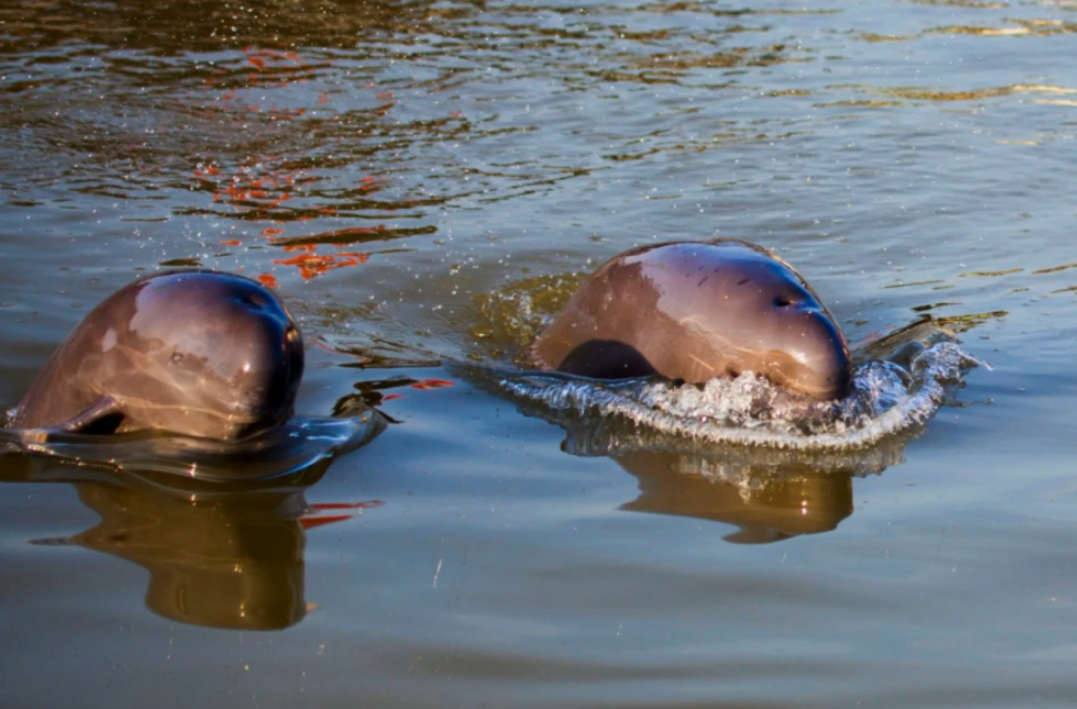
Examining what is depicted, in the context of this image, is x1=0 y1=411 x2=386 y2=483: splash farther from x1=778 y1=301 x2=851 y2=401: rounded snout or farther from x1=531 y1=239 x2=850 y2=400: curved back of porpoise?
x1=778 y1=301 x2=851 y2=401: rounded snout

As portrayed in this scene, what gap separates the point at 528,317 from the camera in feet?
27.3

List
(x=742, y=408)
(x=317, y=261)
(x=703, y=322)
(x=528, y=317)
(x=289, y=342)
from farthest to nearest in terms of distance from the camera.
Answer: (x=317, y=261)
(x=528, y=317)
(x=703, y=322)
(x=742, y=408)
(x=289, y=342)

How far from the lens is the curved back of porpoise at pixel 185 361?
5.14m

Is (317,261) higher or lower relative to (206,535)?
lower

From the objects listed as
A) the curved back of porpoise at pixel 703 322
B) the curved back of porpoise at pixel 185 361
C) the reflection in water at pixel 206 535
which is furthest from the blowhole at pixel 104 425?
the curved back of porpoise at pixel 703 322

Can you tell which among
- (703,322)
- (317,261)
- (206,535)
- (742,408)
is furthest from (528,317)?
(206,535)

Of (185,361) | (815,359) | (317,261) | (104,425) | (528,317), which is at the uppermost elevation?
(185,361)

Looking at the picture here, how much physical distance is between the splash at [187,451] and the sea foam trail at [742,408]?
3.85ft

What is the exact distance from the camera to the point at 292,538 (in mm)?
4637

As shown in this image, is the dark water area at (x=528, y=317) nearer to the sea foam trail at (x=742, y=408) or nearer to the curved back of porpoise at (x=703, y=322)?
the sea foam trail at (x=742, y=408)

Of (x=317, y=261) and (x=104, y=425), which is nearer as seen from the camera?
(x=104, y=425)

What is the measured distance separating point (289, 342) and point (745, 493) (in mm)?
1763

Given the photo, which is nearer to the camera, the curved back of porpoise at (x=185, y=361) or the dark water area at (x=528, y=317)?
the dark water area at (x=528, y=317)

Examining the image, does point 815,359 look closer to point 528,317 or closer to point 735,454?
point 735,454
